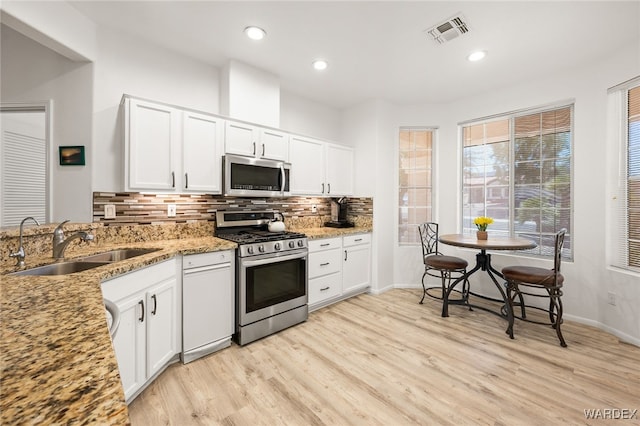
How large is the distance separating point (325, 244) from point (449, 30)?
2469mm

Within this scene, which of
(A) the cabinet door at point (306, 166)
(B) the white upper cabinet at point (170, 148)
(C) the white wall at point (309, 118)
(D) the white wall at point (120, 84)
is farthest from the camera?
(C) the white wall at point (309, 118)

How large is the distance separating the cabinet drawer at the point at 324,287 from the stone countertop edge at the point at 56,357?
232 centimetres

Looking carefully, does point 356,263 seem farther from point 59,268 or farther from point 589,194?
point 59,268

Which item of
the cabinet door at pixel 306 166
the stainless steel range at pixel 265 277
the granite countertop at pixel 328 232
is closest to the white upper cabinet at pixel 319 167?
the cabinet door at pixel 306 166

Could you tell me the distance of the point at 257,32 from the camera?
2.44 metres

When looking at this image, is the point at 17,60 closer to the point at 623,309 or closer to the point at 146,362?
the point at 146,362

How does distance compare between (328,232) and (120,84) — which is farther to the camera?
(328,232)

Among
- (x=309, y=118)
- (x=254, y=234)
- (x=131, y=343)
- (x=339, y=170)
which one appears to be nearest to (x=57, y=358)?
(x=131, y=343)

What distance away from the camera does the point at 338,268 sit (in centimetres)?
356

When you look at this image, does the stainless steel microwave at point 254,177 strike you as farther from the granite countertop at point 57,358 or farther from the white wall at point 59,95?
the granite countertop at point 57,358

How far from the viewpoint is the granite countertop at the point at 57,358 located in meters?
0.43

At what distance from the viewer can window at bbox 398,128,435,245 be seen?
4305 millimetres

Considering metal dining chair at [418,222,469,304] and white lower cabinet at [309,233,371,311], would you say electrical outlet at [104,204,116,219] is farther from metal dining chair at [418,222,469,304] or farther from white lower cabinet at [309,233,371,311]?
metal dining chair at [418,222,469,304]

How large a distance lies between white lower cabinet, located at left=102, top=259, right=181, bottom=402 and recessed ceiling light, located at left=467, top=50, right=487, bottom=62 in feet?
11.3
